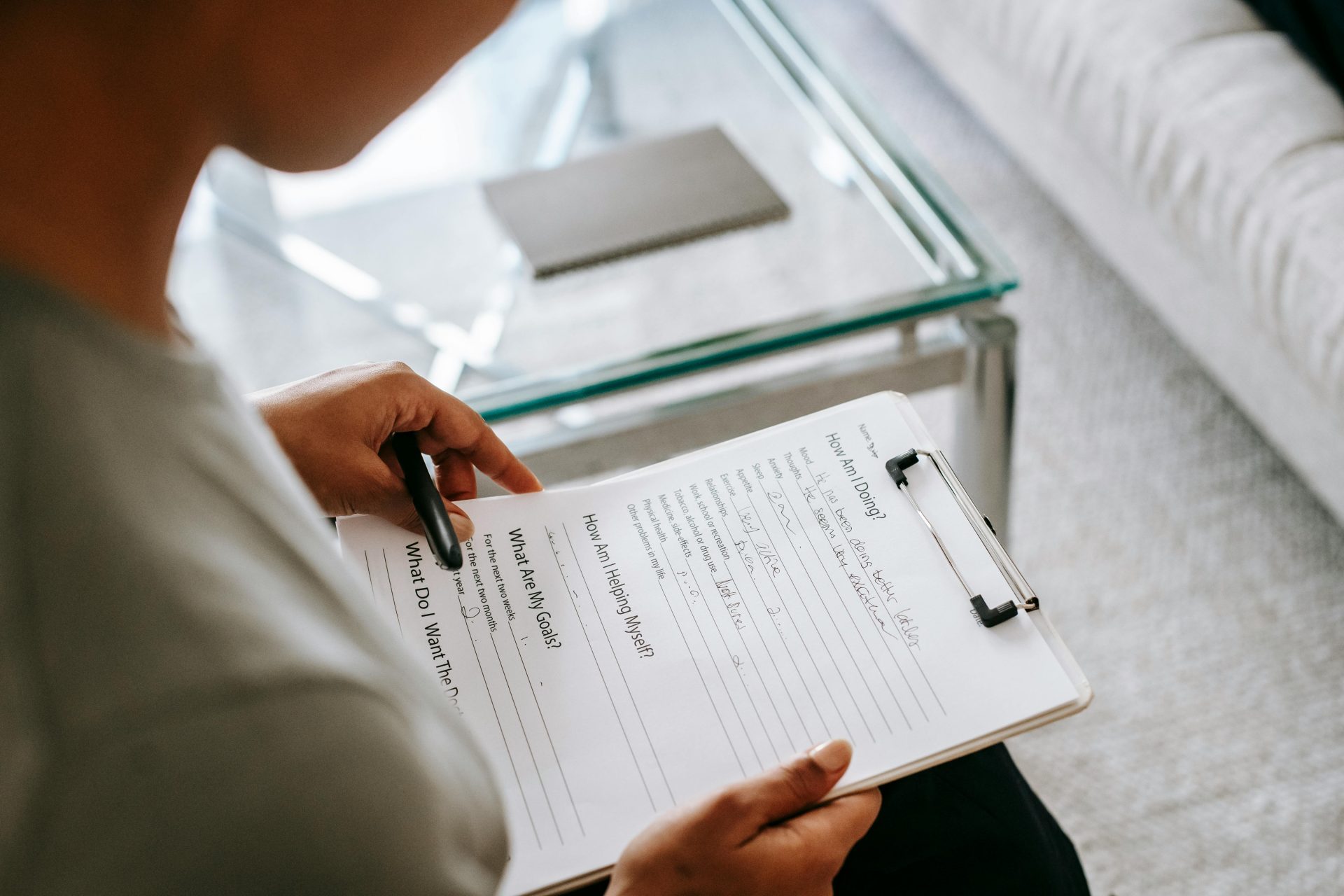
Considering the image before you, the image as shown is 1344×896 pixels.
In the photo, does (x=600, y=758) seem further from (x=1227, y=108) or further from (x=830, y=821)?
(x=1227, y=108)

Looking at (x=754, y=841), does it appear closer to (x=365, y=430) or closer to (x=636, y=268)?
(x=365, y=430)

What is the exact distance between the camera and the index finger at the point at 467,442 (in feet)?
1.98

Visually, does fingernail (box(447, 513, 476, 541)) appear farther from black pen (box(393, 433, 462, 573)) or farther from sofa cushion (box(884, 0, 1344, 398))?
sofa cushion (box(884, 0, 1344, 398))

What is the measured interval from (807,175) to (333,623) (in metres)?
0.86

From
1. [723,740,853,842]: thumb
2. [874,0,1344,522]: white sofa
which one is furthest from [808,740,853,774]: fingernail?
[874,0,1344,522]: white sofa

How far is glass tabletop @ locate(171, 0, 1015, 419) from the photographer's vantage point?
33.6 inches

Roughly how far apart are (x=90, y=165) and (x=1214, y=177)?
1.11 meters

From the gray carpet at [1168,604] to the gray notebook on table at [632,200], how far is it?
479 mm

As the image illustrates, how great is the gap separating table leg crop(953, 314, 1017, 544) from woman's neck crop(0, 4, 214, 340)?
68 cm

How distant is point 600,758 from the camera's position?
0.48 metres

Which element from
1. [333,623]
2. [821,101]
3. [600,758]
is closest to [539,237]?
[821,101]

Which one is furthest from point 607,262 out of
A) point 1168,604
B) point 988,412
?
point 1168,604

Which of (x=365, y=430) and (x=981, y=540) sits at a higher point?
(x=365, y=430)

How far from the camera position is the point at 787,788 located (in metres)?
0.45
